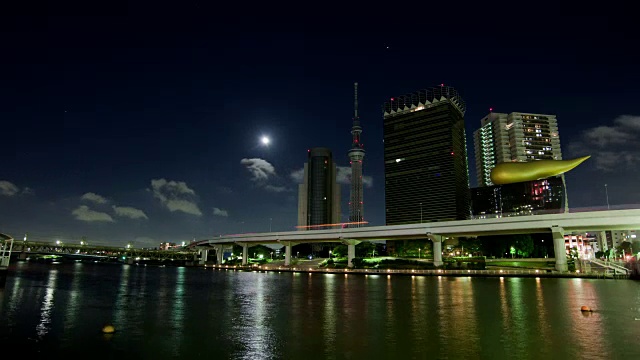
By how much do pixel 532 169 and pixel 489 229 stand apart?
1759 centimetres

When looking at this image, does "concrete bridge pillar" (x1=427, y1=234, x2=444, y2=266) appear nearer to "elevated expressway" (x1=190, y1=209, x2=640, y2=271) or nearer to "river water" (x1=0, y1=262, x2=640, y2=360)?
"elevated expressway" (x1=190, y1=209, x2=640, y2=271)

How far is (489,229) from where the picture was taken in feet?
277

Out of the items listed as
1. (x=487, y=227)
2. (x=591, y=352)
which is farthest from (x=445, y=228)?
(x=591, y=352)

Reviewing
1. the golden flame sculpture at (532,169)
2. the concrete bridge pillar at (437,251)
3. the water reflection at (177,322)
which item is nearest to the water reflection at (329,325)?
the water reflection at (177,322)

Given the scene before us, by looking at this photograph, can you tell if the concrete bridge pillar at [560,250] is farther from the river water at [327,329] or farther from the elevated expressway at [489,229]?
the river water at [327,329]

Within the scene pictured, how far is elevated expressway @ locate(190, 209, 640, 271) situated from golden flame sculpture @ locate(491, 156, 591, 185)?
1322 centimetres

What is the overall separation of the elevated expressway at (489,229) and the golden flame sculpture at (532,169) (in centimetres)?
1322

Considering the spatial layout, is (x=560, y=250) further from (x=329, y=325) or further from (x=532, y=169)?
(x=329, y=325)

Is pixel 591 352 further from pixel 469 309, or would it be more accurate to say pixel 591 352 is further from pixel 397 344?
pixel 469 309

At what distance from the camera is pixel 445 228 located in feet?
306

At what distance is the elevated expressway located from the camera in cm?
7104

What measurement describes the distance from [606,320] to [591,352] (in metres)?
10.5

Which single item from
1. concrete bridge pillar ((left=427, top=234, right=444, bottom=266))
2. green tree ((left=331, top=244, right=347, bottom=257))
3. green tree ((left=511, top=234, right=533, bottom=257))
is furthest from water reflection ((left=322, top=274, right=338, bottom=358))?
green tree ((left=511, top=234, right=533, bottom=257))

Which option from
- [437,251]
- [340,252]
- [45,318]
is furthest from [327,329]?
[340,252]
